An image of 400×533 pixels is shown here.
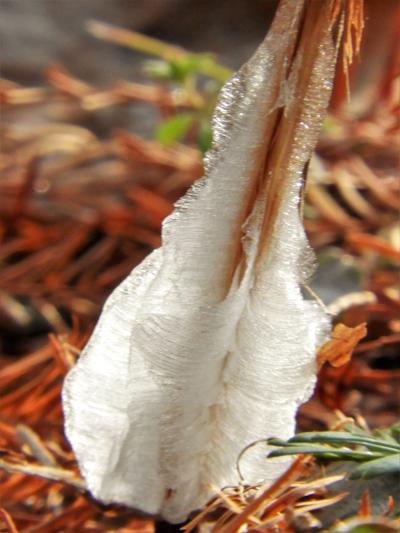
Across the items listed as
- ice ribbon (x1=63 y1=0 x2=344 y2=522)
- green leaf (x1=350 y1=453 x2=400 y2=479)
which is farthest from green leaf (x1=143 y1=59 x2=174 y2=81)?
green leaf (x1=350 y1=453 x2=400 y2=479)

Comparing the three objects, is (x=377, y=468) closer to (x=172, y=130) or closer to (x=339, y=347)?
(x=339, y=347)

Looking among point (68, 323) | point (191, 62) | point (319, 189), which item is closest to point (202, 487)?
point (68, 323)

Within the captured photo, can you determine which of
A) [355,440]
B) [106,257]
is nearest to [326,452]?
[355,440]

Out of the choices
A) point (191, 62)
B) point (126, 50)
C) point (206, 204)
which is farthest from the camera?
point (126, 50)

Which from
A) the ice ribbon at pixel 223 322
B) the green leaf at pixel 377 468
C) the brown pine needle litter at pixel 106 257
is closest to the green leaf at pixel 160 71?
the brown pine needle litter at pixel 106 257

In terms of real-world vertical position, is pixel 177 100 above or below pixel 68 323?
above

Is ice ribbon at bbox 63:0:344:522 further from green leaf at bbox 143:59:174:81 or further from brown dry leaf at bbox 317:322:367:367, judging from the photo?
green leaf at bbox 143:59:174:81

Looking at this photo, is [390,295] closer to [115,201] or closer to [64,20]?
[115,201]
